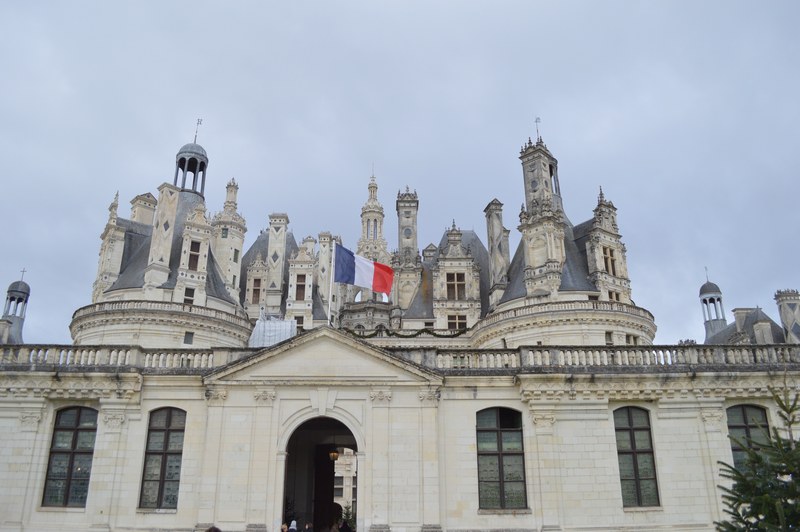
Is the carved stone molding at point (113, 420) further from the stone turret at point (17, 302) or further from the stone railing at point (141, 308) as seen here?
the stone turret at point (17, 302)

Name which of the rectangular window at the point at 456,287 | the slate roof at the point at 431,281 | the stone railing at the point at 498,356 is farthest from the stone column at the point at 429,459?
the slate roof at the point at 431,281

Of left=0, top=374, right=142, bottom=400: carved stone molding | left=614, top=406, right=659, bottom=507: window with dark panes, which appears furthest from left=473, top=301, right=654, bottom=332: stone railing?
left=0, top=374, right=142, bottom=400: carved stone molding

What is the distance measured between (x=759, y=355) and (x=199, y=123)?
133ft

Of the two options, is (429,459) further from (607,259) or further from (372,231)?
(372,231)

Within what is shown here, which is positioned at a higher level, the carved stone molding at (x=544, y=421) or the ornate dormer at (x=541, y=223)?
the ornate dormer at (x=541, y=223)

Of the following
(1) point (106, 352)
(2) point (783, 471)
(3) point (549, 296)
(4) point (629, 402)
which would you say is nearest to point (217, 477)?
(1) point (106, 352)

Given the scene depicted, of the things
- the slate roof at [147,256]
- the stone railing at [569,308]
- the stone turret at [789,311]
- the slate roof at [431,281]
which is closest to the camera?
the stone railing at [569,308]

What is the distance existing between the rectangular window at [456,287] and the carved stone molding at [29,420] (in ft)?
82.7

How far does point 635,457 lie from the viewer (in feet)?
59.6

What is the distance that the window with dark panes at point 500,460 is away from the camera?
1778 cm

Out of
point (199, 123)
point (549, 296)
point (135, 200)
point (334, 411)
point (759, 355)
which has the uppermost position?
point (199, 123)

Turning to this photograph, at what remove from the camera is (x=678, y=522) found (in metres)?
17.5

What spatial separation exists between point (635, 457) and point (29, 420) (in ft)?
59.1

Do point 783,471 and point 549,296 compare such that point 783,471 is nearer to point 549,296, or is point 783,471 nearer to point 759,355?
point 759,355
